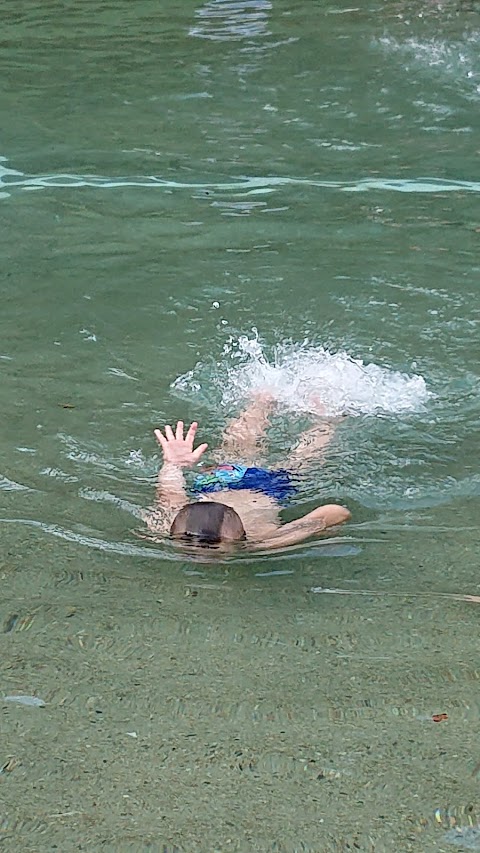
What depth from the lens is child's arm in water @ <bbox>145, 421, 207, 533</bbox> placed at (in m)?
5.01

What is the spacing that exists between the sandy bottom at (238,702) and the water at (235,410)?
10 millimetres

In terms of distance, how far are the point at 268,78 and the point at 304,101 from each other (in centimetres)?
84

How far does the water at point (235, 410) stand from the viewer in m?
3.25

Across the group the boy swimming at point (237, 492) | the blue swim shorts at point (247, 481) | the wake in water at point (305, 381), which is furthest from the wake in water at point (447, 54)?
the blue swim shorts at point (247, 481)

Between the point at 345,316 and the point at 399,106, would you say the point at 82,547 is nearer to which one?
the point at 345,316

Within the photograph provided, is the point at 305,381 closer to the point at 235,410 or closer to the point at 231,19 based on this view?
the point at 235,410

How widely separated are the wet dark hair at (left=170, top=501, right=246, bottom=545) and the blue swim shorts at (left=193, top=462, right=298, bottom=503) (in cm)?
63

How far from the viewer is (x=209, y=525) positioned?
4.58 metres

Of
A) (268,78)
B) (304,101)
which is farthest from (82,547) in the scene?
(268,78)

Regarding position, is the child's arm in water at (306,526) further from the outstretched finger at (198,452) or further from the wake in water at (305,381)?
the wake in water at (305,381)

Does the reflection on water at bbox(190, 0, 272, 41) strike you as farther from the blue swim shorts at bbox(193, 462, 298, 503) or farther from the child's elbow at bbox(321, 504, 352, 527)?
the child's elbow at bbox(321, 504, 352, 527)

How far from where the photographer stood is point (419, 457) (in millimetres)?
5426

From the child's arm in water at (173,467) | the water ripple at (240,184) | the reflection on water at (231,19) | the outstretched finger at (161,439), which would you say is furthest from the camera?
the reflection on water at (231,19)

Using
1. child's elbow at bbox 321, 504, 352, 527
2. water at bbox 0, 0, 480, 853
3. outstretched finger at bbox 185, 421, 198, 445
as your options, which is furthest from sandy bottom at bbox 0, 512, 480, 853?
outstretched finger at bbox 185, 421, 198, 445
